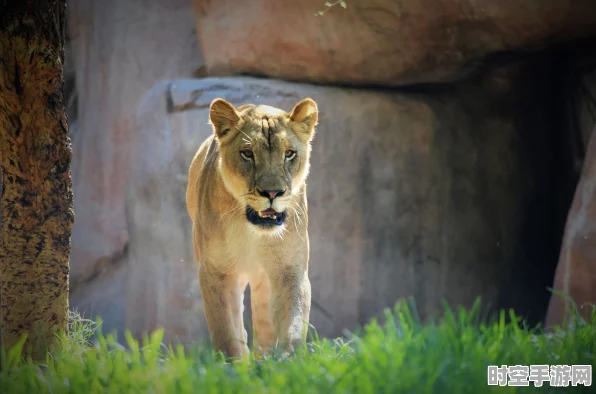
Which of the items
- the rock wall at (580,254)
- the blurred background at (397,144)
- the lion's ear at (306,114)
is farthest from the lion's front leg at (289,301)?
the blurred background at (397,144)

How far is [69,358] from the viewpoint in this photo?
3.46 metres

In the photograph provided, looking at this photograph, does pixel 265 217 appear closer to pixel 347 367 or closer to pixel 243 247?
pixel 243 247

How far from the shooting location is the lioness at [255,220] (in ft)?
14.1

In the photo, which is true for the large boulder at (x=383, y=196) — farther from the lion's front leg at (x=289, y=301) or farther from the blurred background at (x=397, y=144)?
the lion's front leg at (x=289, y=301)

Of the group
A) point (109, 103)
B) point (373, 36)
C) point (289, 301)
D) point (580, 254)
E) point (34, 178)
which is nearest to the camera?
point (34, 178)

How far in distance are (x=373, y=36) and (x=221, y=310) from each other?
3317 mm

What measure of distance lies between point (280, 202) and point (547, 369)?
1.56m

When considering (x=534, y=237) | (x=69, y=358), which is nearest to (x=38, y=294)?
(x=69, y=358)

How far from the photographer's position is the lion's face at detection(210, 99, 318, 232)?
425 cm

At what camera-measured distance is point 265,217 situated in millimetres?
4316

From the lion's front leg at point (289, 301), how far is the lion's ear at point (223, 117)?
0.77 m

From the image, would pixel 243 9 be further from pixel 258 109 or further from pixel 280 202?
pixel 280 202

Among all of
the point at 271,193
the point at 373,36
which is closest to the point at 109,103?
the point at 373,36

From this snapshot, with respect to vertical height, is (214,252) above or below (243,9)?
below
